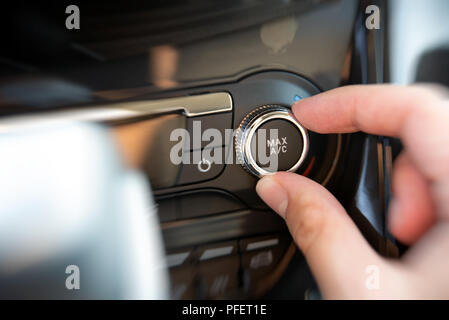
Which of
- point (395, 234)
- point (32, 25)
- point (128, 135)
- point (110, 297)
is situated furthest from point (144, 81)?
point (395, 234)

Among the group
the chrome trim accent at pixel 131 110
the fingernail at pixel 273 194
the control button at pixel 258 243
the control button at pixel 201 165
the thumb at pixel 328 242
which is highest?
the chrome trim accent at pixel 131 110

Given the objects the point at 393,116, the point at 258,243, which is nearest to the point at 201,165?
the point at 258,243

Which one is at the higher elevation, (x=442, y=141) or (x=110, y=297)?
(x=442, y=141)

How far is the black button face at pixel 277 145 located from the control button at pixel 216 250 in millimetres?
142

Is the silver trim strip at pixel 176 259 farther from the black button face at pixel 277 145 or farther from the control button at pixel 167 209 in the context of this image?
the black button face at pixel 277 145

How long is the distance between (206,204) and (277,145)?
15cm

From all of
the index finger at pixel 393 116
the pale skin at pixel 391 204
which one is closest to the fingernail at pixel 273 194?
the pale skin at pixel 391 204

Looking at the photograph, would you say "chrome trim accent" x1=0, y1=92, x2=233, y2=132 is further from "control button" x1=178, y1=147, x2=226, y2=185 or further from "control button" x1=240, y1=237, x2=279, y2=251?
"control button" x1=240, y1=237, x2=279, y2=251

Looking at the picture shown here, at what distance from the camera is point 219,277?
0.61 meters

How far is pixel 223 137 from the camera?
0.60 m

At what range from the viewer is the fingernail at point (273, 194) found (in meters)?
0.56

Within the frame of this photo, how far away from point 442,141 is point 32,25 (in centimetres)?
63
